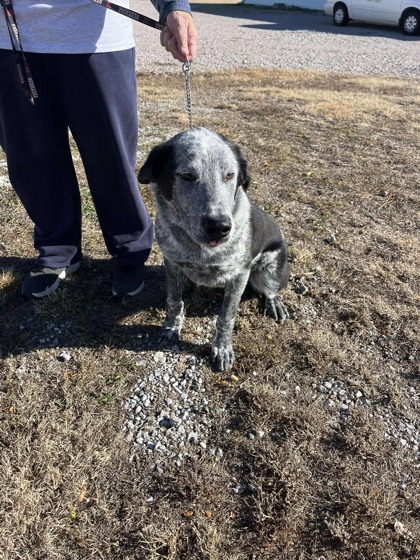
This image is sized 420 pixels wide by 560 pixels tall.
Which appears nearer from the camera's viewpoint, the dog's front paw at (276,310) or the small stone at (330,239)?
the dog's front paw at (276,310)

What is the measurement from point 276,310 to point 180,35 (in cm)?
185

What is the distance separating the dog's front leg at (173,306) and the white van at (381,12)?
21186 mm

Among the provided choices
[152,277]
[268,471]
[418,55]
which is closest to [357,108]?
[152,277]

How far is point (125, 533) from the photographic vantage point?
6.51ft

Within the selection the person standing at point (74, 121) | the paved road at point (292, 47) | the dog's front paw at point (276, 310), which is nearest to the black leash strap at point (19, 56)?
the person standing at point (74, 121)

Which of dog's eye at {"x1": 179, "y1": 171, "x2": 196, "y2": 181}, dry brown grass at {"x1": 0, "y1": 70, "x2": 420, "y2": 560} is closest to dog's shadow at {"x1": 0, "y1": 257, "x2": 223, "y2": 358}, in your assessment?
dry brown grass at {"x1": 0, "y1": 70, "x2": 420, "y2": 560}

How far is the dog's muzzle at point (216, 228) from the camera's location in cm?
232

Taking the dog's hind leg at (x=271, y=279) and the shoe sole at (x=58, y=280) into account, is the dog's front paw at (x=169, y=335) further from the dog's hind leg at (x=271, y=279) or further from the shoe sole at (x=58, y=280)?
the shoe sole at (x=58, y=280)

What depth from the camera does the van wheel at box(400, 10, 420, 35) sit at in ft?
62.1

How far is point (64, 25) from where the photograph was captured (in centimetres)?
252

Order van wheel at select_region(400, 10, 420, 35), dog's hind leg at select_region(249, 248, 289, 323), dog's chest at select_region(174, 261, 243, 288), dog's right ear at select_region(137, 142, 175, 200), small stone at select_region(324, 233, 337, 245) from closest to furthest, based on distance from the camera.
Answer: dog's right ear at select_region(137, 142, 175, 200) < dog's chest at select_region(174, 261, 243, 288) < dog's hind leg at select_region(249, 248, 289, 323) < small stone at select_region(324, 233, 337, 245) < van wheel at select_region(400, 10, 420, 35)

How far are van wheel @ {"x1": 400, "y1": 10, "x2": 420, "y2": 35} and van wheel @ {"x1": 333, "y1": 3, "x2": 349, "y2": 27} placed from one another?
128 inches

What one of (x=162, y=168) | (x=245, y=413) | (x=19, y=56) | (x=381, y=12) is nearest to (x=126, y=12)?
(x=19, y=56)

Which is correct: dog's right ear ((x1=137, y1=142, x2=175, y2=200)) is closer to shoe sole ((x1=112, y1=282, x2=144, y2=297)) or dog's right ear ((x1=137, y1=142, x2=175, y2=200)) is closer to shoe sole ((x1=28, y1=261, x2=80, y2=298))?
shoe sole ((x1=112, y1=282, x2=144, y2=297))
